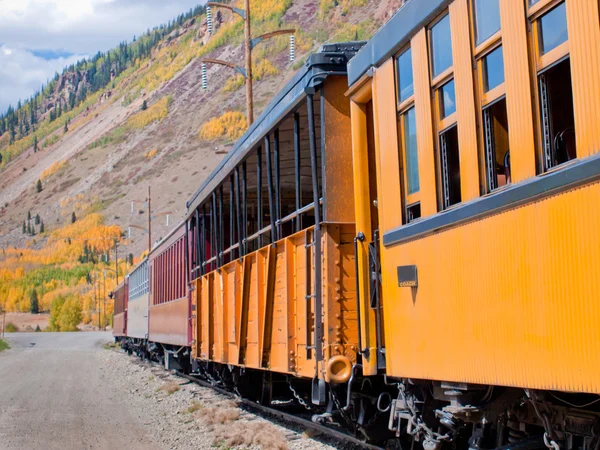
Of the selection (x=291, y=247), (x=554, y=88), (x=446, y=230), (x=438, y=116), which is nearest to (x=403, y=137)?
(x=438, y=116)

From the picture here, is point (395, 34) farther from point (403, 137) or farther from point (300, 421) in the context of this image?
point (300, 421)

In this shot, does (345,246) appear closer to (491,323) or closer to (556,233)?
(491,323)

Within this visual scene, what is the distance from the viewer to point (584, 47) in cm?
371

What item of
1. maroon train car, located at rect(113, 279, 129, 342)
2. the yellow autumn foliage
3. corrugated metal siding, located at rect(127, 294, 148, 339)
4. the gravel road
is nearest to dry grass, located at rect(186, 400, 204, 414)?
the gravel road

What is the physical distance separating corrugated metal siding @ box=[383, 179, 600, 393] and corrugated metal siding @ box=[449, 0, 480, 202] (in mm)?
269

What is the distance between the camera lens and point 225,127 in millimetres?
177000

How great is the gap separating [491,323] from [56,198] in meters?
203

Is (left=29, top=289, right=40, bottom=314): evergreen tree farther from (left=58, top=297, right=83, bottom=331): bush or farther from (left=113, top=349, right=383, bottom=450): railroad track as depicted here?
(left=113, top=349, right=383, bottom=450): railroad track

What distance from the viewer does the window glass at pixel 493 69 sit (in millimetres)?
4523

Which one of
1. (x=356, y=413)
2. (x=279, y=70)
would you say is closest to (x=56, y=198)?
(x=279, y=70)

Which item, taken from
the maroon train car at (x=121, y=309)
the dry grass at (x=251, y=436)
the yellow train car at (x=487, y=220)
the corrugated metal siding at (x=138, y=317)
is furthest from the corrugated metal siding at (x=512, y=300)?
the maroon train car at (x=121, y=309)

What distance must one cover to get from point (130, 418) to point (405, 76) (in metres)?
9.15

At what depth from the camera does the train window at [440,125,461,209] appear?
520cm

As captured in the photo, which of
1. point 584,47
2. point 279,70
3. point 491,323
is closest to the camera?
point 584,47
